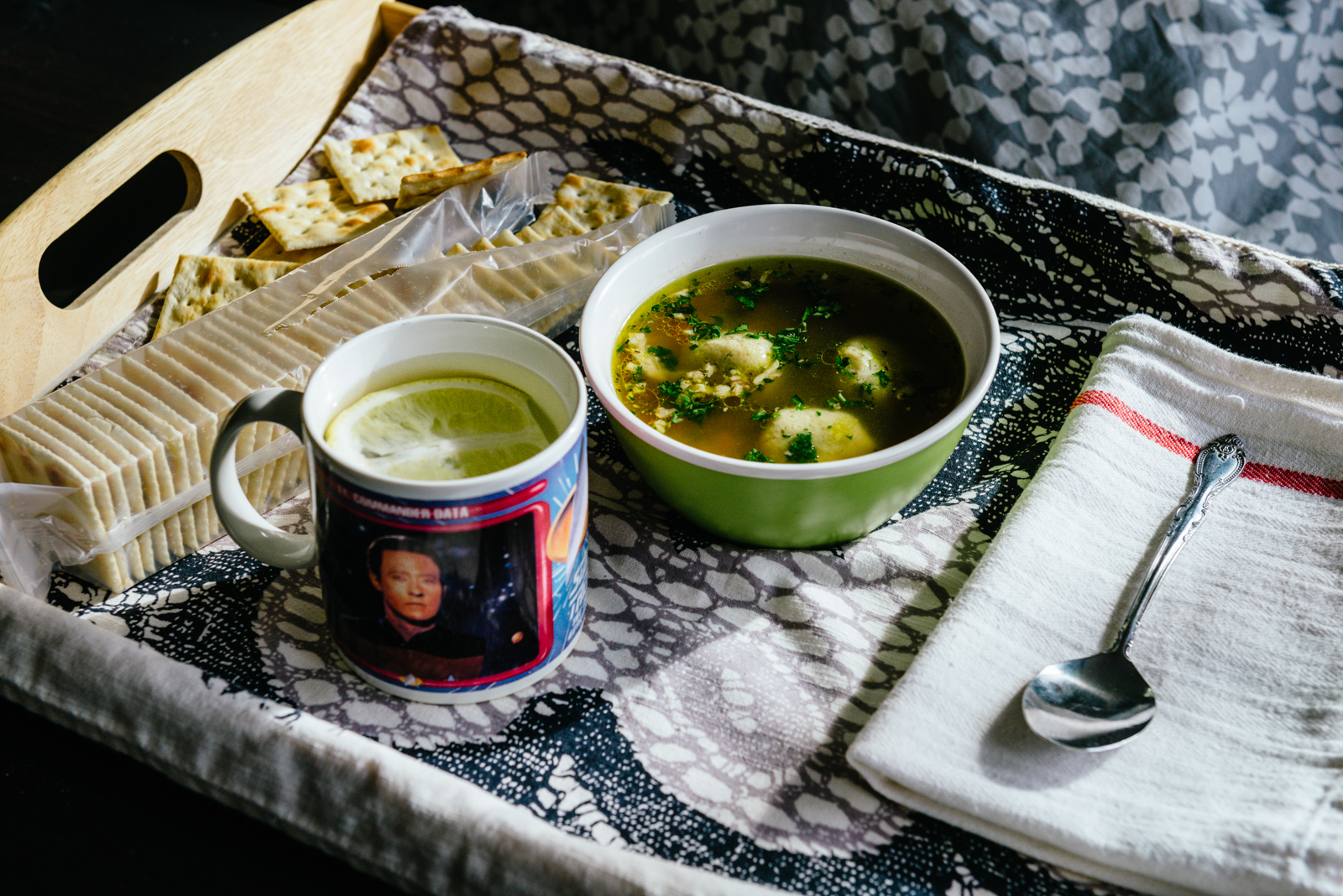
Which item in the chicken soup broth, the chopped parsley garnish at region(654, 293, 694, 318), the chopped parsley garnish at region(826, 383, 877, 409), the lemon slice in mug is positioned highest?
the lemon slice in mug

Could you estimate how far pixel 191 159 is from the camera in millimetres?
1178

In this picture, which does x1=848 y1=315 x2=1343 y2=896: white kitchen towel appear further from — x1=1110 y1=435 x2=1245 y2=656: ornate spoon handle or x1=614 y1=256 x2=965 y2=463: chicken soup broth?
x1=614 y1=256 x2=965 y2=463: chicken soup broth

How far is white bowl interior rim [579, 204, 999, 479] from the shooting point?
842mm

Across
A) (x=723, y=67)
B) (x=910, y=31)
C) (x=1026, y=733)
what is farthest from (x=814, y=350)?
(x=723, y=67)

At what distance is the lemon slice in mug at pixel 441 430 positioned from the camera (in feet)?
2.20

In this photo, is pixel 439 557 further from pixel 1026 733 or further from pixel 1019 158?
pixel 1019 158

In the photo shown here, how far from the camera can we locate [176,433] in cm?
83

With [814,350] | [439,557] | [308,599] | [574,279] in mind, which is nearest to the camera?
[439,557]

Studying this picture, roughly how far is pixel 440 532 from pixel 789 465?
0.93ft

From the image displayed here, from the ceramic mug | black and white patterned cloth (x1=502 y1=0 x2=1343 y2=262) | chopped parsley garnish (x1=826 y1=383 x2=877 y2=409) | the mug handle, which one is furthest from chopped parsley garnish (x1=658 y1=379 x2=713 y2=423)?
black and white patterned cloth (x1=502 y1=0 x2=1343 y2=262)

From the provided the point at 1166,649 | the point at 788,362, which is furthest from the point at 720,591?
the point at 1166,649

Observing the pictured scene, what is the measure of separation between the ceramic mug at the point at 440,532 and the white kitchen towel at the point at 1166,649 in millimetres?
251

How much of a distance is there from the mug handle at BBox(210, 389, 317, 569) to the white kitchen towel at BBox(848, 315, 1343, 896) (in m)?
0.43

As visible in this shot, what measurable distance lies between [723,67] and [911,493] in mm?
1032
